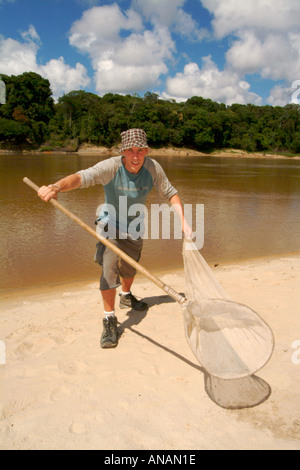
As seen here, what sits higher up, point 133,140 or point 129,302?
point 133,140

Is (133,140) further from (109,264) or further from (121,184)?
(109,264)

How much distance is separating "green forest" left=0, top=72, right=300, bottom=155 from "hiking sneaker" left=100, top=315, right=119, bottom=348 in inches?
1757

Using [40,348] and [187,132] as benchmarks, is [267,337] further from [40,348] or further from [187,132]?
[187,132]

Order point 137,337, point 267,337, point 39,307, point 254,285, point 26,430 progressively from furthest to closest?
point 254,285
point 39,307
point 137,337
point 267,337
point 26,430

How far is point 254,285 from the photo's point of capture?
3.95 m

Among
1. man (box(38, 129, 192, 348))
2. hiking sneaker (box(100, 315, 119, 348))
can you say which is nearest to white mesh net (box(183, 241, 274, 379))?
man (box(38, 129, 192, 348))

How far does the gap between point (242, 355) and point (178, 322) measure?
3.59 ft

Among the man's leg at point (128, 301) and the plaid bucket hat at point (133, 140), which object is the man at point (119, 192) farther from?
the man's leg at point (128, 301)

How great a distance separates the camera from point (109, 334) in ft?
8.86

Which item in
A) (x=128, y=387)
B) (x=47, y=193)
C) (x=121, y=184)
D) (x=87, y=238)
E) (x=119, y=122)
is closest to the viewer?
(x=128, y=387)

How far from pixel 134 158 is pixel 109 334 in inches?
64.5

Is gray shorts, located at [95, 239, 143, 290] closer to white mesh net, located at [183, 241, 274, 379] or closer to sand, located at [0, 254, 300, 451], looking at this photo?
sand, located at [0, 254, 300, 451]

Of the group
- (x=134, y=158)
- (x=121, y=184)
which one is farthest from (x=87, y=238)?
(x=134, y=158)

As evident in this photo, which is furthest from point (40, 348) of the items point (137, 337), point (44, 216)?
point (44, 216)
